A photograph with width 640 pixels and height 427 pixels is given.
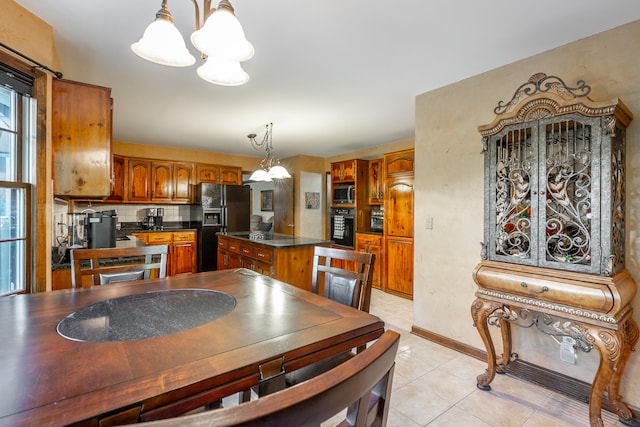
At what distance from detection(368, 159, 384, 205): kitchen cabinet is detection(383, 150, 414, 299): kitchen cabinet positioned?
499 millimetres

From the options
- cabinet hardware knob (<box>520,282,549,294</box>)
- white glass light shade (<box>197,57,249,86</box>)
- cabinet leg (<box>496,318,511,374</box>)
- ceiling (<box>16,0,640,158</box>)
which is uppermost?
ceiling (<box>16,0,640,158</box>)

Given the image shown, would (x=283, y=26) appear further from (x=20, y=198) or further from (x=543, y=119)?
(x=20, y=198)

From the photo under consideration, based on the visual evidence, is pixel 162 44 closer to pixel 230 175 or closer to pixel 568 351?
pixel 568 351

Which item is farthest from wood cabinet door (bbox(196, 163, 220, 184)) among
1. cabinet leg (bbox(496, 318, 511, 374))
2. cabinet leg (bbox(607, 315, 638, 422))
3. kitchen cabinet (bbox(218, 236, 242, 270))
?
cabinet leg (bbox(607, 315, 638, 422))

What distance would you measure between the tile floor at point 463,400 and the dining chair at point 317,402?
1.49 m

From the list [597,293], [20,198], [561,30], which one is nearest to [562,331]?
[597,293]

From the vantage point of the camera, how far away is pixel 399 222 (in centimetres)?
447

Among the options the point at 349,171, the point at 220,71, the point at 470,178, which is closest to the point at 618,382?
the point at 470,178

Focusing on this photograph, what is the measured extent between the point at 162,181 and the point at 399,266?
14.4 feet

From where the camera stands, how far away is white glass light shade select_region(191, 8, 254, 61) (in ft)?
3.63

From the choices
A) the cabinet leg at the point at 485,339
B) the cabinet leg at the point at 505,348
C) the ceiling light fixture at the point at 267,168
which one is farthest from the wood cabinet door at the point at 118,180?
the cabinet leg at the point at 505,348

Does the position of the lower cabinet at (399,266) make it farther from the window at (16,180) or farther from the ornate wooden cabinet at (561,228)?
the window at (16,180)

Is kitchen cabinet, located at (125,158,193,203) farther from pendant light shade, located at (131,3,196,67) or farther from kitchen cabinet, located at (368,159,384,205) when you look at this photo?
pendant light shade, located at (131,3,196,67)

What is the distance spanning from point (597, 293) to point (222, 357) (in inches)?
76.5
